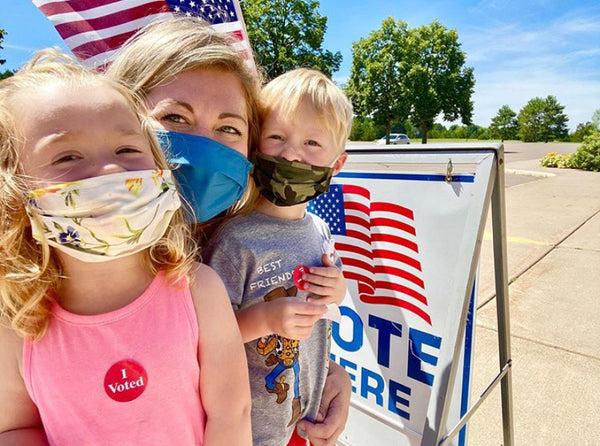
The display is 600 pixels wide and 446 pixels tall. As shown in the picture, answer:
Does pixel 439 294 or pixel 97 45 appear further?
pixel 439 294

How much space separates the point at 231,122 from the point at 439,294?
3.78 ft

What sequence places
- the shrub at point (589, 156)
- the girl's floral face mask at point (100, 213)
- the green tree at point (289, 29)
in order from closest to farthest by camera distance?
the girl's floral face mask at point (100, 213) < the shrub at point (589, 156) < the green tree at point (289, 29)

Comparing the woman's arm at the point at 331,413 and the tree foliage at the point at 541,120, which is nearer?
the woman's arm at the point at 331,413

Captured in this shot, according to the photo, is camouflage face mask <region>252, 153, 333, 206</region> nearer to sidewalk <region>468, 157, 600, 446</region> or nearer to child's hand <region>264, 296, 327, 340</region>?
child's hand <region>264, 296, 327, 340</region>

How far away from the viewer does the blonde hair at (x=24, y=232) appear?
782mm

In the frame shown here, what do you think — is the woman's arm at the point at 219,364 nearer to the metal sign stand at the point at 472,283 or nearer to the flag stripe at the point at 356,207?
the metal sign stand at the point at 472,283

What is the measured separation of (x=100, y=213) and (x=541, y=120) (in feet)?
289

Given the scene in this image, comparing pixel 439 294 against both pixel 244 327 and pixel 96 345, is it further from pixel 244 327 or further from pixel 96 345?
pixel 96 345

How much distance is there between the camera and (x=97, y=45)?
141 centimetres

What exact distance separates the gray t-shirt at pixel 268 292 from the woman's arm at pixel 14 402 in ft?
1.62

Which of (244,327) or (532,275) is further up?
(244,327)

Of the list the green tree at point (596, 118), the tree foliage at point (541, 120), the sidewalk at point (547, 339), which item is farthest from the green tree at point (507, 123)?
the sidewalk at point (547, 339)

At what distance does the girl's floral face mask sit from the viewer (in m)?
0.74

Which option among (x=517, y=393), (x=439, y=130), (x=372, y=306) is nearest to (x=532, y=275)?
(x=517, y=393)
